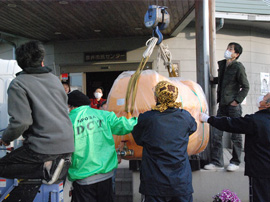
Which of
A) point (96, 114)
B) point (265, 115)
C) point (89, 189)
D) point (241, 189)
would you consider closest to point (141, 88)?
point (96, 114)

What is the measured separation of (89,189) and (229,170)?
2473 millimetres

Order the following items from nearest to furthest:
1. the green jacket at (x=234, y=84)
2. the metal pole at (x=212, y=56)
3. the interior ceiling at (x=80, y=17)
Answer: the green jacket at (x=234, y=84)
the metal pole at (x=212, y=56)
the interior ceiling at (x=80, y=17)

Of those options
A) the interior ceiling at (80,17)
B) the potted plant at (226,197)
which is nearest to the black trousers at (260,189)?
the potted plant at (226,197)

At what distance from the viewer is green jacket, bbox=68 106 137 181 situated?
2.84m

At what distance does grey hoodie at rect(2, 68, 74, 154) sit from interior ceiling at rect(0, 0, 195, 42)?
14.8ft

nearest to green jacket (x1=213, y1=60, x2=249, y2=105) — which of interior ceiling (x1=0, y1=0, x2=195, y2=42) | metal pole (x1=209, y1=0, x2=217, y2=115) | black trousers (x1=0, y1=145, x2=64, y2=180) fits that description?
metal pole (x1=209, y1=0, x2=217, y2=115)

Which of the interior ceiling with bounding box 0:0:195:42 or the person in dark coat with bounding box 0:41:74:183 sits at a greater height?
the interior ceiling with bounding box 0:0:195:42

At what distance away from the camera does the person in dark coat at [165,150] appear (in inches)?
103

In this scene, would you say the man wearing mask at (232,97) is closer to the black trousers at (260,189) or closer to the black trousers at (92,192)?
the black trousers at (260,189)

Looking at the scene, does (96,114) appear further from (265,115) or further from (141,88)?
(265,115)

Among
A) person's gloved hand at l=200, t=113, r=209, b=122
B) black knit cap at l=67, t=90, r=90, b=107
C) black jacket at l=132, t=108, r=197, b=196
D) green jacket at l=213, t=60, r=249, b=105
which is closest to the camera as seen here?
black jacket at l=132, t=108, r=197, b=196

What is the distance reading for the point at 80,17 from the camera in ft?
24.7

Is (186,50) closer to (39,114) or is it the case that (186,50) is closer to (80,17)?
(80,17)

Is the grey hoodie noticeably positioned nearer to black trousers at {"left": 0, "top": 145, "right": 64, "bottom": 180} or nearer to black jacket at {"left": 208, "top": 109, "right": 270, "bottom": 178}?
black trousers at {"left": 0, "top": 145, "right": 64, "bottom": 180}
